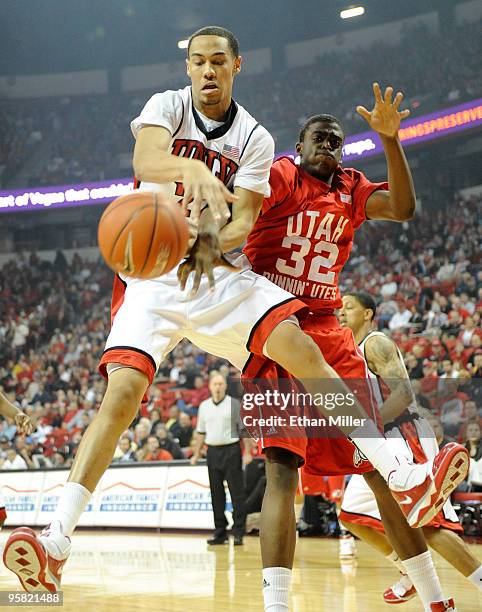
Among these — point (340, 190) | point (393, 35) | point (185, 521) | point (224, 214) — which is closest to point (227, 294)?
point (224, 214)

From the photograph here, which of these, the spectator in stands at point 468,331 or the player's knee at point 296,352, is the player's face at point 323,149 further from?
the spectator in stands at point 468,331

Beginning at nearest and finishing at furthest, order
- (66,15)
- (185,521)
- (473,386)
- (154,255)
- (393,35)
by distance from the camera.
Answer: (154,255) < (473,386) < (185,521) < (393,35) < (66,15)

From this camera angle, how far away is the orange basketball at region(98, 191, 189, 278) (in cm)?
303

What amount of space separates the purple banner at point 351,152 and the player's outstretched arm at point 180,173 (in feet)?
34.9

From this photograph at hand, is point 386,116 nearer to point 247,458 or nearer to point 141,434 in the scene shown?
point 247,458

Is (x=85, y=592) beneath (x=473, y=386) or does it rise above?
beneath

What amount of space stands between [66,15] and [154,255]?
28066 mm

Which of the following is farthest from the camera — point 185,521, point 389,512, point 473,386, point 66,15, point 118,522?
point 66,15

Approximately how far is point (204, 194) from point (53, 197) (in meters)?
22.9

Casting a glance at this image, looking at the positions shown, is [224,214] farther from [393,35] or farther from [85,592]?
[393,35]

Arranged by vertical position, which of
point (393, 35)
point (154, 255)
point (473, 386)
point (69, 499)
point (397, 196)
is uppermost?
point (393, 35)

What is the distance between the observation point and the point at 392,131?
4102 millimetres

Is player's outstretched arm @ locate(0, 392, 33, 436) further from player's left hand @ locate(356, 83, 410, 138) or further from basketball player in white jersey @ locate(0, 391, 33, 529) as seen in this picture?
player's left hand @ locate(356, 83, 410, 138)

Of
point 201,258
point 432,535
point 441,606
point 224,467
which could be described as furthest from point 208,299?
point 224,467
